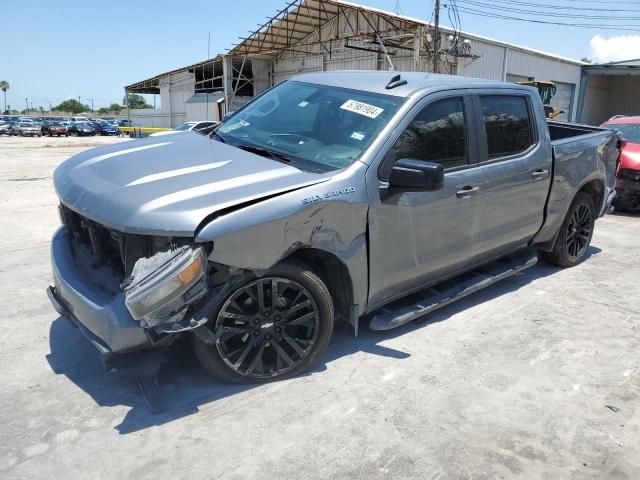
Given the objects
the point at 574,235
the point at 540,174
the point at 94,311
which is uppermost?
the point at 540,174

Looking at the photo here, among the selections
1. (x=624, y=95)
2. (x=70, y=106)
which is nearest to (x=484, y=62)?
(x=624, y=95)

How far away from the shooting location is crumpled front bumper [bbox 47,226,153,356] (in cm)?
265

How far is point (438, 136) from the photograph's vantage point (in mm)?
3719

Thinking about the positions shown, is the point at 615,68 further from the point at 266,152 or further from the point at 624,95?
the point at 266,152

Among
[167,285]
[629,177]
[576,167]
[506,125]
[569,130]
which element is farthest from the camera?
[629,177]

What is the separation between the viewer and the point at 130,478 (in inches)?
94.1

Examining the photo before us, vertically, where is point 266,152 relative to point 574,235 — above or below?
above

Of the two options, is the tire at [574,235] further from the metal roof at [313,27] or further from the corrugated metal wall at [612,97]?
the corrugated metal wall at [612,97]

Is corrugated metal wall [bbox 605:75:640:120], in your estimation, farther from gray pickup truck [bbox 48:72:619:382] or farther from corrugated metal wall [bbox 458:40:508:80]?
gray pickup truck [bbox 48:72:619:382]

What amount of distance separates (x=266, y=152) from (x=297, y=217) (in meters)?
0.78

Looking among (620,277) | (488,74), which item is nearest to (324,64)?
(488,74)

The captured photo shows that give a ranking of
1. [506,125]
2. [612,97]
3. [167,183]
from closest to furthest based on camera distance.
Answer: [167,183] < [506,125] < [612,97]

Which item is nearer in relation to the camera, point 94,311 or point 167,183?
point 94,311

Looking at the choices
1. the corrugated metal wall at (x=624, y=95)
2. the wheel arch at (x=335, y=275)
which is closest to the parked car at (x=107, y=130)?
the corrugated metal wall at (x=624, y=95)
